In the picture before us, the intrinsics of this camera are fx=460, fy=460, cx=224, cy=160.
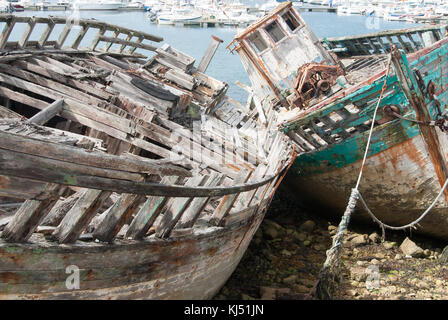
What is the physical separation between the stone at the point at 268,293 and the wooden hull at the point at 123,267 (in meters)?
1.30

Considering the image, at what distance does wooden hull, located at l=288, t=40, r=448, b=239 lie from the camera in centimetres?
946

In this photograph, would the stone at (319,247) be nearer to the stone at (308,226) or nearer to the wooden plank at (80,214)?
the stone at (308,226)

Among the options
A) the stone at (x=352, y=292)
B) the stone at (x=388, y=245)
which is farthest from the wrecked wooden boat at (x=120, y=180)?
the stone at (x=388, y=245)

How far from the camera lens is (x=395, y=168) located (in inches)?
384

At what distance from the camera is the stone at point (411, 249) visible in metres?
9.67

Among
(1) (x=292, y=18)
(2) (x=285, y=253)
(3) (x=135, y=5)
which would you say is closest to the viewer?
(2) (x=285, y=253)

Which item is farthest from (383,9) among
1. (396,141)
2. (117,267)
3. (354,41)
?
(117,267)

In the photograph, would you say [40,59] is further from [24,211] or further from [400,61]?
[400,61]

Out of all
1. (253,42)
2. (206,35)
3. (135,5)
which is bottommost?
(253,42)

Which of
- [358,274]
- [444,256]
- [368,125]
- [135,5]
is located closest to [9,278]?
[358,274]

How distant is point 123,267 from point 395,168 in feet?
22.9

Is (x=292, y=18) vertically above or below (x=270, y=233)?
above

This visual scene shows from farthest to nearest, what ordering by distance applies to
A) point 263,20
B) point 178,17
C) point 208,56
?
point 178,17 < point 263,20 < point 208,56

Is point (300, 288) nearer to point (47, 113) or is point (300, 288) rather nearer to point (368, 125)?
point (368, 125)
